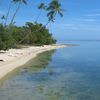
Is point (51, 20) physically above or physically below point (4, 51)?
above

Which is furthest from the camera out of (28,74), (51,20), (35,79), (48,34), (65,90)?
(48,34)

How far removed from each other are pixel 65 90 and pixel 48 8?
4514cm

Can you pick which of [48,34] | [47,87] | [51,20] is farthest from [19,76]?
[48,34]

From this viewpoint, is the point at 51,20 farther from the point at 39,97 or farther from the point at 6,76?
the point at 39,97

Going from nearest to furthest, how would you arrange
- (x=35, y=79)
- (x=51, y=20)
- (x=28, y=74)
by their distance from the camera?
(x=35, y=79) → (x=28, y=74) → (x=51, y=20)

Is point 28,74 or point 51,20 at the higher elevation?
point 51,20

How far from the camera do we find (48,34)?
96375 mm

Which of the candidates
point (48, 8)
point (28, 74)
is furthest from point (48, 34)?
point (28, 74)

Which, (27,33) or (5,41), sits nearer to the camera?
(5,41)

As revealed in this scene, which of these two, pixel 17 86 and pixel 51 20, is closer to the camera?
pixel 17 86

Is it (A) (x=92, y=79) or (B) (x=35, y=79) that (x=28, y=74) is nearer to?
(B) (x=35, y=79)

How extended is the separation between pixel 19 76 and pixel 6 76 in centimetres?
122

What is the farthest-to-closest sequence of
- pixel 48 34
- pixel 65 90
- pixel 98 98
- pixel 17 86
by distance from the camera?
pixel 48 34, pixel 17 86, pixel 65 90, pixel 98 98

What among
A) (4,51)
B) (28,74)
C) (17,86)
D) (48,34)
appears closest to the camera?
(17,86)
